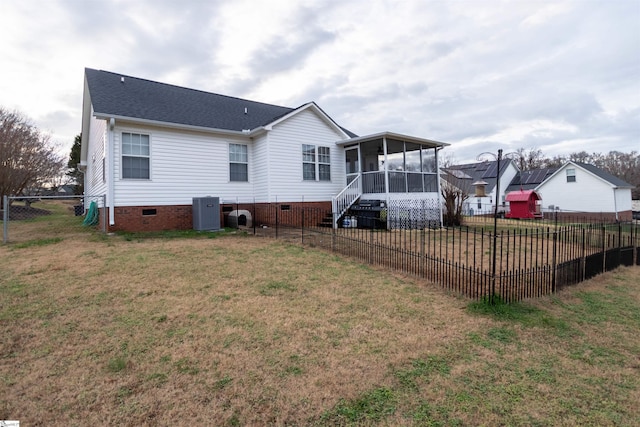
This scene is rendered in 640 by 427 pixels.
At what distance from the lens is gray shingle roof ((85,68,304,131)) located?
11.4 meters

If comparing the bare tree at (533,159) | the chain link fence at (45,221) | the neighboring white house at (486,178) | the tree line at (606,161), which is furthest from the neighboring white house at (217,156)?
the bare tree at (533,159)

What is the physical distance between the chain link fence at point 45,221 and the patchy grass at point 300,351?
15.6 ft

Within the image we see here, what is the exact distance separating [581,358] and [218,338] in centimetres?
385

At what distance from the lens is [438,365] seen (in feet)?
10.0

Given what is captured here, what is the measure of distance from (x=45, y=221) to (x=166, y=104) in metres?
9.54

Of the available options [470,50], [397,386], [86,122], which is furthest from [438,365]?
[86,122]

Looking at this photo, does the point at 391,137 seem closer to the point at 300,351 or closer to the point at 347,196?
the point at 347,196

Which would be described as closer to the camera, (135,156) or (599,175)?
(135,156)

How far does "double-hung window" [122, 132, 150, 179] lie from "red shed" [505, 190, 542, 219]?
25.5 m

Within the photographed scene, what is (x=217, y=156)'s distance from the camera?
12930 millimetres

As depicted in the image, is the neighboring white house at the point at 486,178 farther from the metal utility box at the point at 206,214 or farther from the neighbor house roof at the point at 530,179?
the metal utility box at the point at 206,214

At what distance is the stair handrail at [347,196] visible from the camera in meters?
13.4

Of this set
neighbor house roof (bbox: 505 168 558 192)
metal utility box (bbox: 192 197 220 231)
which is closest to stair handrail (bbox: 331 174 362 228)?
metal utility box (bbox: 192 197 220 231)

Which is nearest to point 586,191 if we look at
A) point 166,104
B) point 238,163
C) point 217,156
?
point 238,163
